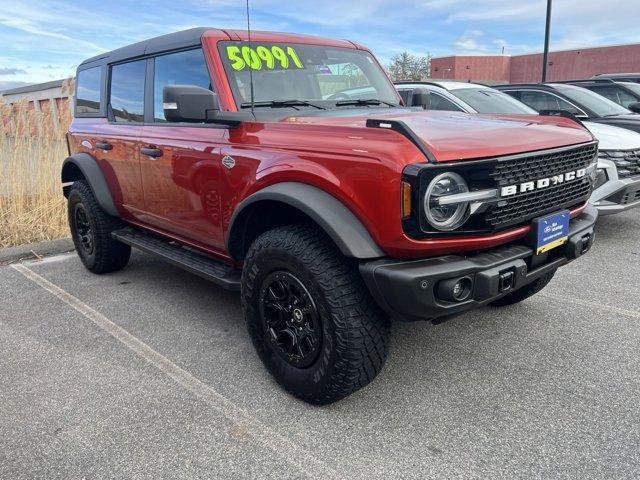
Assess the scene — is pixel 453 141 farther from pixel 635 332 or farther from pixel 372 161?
pixel 635 332

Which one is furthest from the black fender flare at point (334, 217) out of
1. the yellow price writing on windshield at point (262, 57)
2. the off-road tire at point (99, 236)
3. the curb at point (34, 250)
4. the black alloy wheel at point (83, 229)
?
the curb at point (34, 250)

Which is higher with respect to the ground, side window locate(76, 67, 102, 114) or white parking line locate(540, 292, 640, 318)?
side window locate(76, 67, 102, 114)

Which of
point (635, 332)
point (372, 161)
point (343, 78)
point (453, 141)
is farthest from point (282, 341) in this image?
point (635, 332)

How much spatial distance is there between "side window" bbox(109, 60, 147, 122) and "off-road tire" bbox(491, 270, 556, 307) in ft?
9.38

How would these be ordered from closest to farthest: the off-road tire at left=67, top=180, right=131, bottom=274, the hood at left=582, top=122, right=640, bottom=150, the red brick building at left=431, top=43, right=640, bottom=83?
1. the off-road tire at left=67, top=180, right=131, bottom=274
2. the hood at left=582, top=122, right=640, bottom=150
3. the red brick building at left=431, top=43, right=640, bottom=83

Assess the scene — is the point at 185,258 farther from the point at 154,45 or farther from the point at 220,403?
the point at 154,45

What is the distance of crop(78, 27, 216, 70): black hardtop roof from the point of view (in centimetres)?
323

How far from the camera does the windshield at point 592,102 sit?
7.18 metres

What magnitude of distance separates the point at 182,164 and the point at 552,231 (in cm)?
212

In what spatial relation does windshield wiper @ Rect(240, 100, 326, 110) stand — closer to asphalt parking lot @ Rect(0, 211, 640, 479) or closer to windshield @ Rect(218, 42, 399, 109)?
windshield @ Rect(218, 42, 399, 109)

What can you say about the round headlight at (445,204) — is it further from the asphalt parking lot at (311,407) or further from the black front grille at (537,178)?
the asphalt parking lot at (311,407)

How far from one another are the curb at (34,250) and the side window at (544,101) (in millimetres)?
6328

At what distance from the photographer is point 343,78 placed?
350 centimetres

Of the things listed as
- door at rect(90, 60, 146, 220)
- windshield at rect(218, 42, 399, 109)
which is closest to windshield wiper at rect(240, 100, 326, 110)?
windshield at rect(218, 42, 399, 109)
